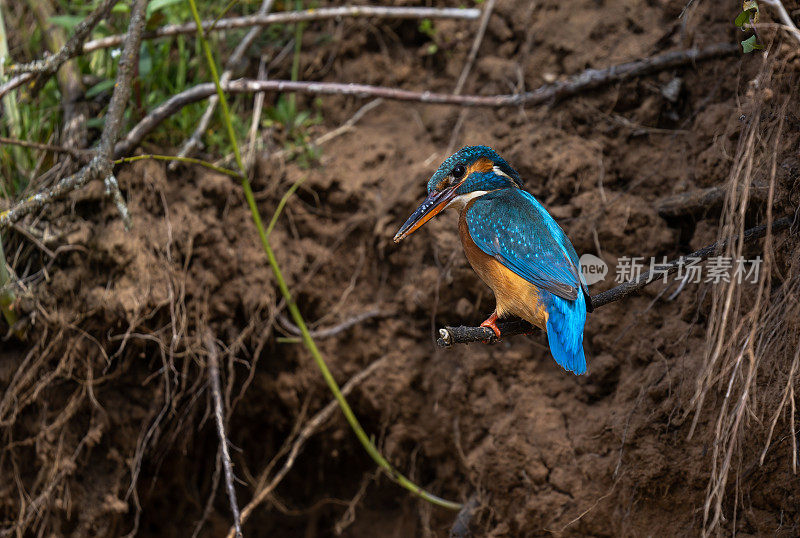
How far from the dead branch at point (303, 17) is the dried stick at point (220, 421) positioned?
1.49 meters

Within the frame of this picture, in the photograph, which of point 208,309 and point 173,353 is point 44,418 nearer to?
point 173,353

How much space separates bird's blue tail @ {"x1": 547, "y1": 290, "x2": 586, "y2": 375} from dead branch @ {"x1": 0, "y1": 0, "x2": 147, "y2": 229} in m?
1.69

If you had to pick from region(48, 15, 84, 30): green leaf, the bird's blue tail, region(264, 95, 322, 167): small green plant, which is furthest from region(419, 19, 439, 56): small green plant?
the bird's blue tail

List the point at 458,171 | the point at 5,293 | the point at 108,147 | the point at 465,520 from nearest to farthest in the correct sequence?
the point at 458,171, the point at 108,147, the point at 5,293, the point at 465,520

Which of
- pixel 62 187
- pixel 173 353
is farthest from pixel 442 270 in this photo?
pixel 62 187

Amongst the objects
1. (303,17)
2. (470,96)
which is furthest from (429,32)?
(303,17)

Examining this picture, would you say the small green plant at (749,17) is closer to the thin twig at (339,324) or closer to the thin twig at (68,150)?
the thin twig at (339,324)

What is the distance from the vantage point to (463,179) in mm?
2291

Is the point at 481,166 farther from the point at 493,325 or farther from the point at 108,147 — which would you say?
the point at 108,147

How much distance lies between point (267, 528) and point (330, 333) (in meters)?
1.54

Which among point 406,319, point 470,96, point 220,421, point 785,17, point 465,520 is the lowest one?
point 465,520

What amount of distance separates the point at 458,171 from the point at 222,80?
6.21 feet

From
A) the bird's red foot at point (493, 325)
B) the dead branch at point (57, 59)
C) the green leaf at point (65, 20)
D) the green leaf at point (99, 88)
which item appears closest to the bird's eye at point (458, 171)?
the bird's red foot at point (493, 325)

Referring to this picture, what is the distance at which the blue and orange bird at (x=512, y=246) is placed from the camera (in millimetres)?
2119
